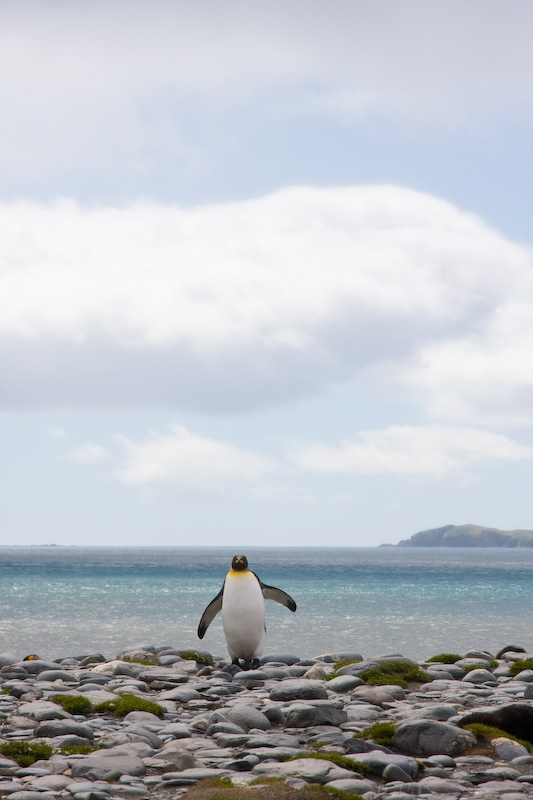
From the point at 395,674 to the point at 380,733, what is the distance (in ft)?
10.7

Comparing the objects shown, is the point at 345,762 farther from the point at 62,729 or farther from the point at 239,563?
the point at 239,563

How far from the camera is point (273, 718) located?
695 centimetres

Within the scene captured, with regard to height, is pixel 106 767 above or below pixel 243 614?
below

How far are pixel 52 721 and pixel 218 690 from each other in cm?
238

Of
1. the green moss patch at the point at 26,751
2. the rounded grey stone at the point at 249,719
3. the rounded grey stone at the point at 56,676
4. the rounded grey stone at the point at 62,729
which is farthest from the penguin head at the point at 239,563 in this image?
the green moss patch at the point at 26,751

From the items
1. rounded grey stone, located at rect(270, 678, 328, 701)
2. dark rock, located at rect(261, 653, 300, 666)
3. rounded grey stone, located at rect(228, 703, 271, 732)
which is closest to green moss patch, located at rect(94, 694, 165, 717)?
rounded grey stone, located at rect(228, 703, 271, 732)

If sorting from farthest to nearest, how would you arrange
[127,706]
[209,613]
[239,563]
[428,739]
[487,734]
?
[209,613]
[239,563]
[127,706]
[487,734]
[428,739]

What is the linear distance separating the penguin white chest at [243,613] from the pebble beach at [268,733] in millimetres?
851

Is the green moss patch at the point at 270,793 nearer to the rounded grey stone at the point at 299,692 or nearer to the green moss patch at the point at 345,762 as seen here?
the green moss patch at the point at 345,762

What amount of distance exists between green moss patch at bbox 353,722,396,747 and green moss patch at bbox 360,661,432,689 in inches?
102

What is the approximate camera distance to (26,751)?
5.85 m

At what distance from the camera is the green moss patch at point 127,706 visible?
293 inches

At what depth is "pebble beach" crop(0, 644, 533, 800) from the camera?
5.11 meters

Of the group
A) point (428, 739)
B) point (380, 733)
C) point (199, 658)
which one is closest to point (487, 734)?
point (428, 739)
